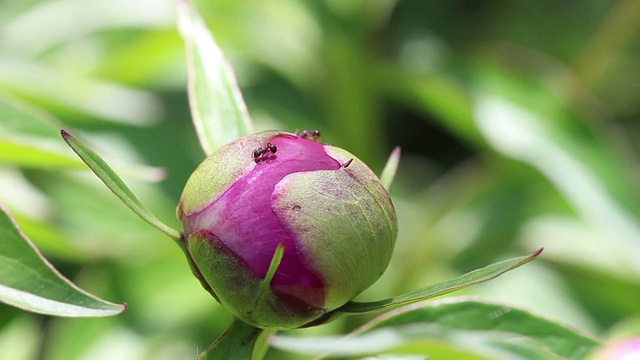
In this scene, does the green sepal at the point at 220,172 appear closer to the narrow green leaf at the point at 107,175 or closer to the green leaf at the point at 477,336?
the narrow green leaf at the point at 107,175

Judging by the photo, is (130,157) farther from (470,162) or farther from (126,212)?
(470,162)

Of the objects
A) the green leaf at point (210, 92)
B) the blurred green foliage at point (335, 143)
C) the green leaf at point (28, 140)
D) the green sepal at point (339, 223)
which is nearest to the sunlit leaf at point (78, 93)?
the blurred green foliage at point (335, 143)

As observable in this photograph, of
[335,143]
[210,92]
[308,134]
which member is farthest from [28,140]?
[335,143]

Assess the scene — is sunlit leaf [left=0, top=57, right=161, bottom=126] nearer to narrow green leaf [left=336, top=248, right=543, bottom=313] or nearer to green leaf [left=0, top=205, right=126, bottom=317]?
green leaf [left=0, top=205, right=126, bottom=317]

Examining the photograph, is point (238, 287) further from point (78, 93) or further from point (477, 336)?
point (78, 93)

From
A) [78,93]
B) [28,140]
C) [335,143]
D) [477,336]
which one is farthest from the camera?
[335,143]

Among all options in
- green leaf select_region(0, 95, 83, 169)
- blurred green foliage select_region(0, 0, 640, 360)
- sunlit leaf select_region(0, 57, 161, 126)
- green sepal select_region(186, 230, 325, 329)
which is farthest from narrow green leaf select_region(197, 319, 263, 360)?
sunlit leaf select_region(0, 57, 161, 126)

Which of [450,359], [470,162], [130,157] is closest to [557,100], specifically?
[470,162]

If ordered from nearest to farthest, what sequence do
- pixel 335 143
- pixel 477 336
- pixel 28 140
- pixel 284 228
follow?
1. pixel 284 228
2. pixel 477 336
3. pixel 28 140
4. pixel 335 143
